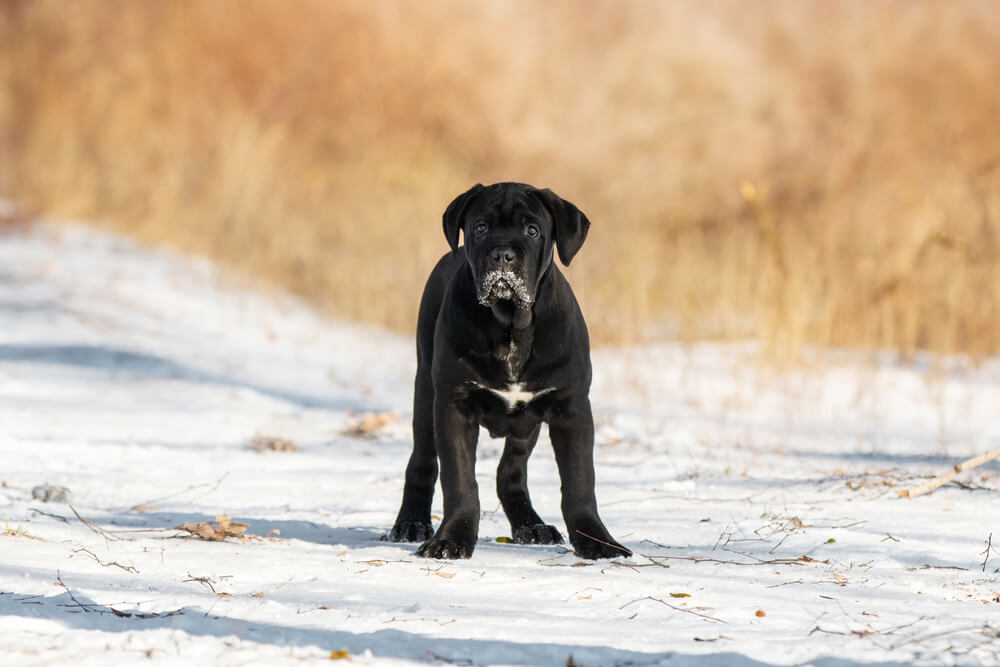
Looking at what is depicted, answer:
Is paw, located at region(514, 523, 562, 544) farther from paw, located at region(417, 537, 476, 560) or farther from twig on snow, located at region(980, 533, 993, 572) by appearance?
→ twig on snow, located at region(980, 533, 993, 572)

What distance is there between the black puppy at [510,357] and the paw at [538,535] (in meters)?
0.33

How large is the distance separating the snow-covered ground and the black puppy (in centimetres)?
22

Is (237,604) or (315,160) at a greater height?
(315,160)

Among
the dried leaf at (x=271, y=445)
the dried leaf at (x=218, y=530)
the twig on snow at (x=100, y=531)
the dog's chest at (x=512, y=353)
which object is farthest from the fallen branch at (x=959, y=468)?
the dried leaf at (x=271, y=445)

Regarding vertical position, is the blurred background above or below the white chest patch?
above

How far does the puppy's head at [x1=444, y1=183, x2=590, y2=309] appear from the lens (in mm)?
3926

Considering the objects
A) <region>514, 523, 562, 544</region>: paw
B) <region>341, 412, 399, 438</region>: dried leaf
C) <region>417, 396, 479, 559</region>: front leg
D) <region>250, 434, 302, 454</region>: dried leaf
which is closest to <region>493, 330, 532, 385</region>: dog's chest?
<region>417, 396, 479, 559</region>: front leg

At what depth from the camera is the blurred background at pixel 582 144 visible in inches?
491

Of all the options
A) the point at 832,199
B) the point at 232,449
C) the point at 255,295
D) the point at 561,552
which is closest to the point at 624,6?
the point at 832,199

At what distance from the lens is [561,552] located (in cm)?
428

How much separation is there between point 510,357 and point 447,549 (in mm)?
725

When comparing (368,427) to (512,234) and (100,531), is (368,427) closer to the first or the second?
(100,531)

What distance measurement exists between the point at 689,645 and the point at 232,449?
15.5 feet

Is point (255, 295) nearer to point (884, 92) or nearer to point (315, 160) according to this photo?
point (315, 160)
